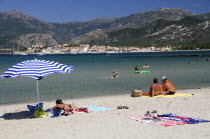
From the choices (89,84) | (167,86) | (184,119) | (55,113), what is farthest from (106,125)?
(89,84)

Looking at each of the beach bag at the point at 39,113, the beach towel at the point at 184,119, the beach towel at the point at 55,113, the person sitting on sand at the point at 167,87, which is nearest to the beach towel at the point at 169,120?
the beach towel at the point at 184,119

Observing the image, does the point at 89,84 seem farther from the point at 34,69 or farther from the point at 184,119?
the point at 184,119

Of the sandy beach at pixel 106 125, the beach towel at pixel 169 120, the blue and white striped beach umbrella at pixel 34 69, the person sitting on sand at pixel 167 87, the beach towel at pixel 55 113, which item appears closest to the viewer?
the sandy beach at pixel 106 125

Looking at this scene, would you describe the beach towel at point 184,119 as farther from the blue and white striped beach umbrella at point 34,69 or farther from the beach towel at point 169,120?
the blue and white striped beach umbrella at point 34,69

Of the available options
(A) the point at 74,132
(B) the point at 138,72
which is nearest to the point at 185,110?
(A) the point at 74,132

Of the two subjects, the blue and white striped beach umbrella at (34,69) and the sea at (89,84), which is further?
the sea at (89,84)

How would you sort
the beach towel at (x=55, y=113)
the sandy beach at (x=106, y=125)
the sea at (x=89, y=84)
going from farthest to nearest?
the sea at (x=89, y=84), the beach towel at (x=55, y=113), the sandy beach at (x=106, y=125)

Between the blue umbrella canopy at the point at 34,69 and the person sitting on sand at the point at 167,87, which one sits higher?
the blue umbrella canopy at the point at 34,69

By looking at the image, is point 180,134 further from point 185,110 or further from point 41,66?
point 41,66

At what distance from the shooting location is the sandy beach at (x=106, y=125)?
9.47m

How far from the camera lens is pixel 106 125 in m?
10.7

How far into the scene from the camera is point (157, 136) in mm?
9164

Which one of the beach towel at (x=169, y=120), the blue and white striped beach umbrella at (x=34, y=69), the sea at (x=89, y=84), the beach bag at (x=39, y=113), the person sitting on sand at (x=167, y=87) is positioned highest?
the blue and white striped beach umbrella at (x=34, y=69)

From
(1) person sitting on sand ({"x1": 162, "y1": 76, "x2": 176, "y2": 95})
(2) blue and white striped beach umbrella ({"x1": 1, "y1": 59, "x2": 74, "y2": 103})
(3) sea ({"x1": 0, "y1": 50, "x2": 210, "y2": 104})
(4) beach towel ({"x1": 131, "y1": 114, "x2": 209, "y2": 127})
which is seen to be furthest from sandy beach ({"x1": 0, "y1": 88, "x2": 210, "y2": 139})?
(3) sea ({"x1": 0, "y1": 50, "x2": 210, "y2": 104})
